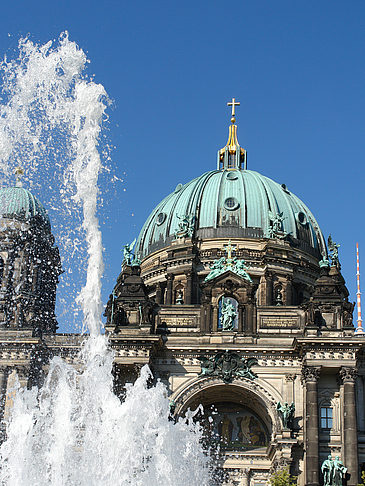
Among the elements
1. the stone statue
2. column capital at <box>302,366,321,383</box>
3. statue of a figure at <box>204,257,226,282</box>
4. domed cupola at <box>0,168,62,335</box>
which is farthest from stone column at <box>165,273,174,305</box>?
the stone statue

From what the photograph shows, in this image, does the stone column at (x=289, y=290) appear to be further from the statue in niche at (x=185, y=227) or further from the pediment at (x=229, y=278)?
the statue in niche at (x=185, y=227)

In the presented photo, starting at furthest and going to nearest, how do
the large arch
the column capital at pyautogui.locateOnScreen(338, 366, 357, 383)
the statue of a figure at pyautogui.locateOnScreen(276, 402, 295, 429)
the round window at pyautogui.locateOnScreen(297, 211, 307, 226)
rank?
the round window at pyautogui.locateOnScreen(297, 211, 307, 226) < the large arch < the column capital at pyautogui.locateOnScreen(338, 366, 357, 383) < the statue of a figure at pyautogui.locateOnScreen(276, 402, 295, 429)

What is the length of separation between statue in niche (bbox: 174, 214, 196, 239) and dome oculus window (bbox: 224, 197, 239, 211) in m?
2.73

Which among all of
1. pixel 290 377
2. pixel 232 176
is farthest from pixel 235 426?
pixel 232 176

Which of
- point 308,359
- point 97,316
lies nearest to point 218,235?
point 308,359

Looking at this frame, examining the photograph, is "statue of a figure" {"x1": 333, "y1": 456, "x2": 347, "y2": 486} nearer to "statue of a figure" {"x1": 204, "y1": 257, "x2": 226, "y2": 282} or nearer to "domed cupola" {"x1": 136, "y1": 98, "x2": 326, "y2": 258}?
"statue of a figure" {"x1": 204, "y1": 257, "x2": 226, "y2": 282}

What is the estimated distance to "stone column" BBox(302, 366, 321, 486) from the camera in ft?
156

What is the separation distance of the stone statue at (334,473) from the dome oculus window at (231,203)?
943 inches

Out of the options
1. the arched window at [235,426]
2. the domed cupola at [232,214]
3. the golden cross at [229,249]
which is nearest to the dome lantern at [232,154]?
the domed cupola at [232,214]

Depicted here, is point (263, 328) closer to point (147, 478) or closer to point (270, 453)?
point (270, 453)

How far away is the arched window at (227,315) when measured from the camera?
5347 cm

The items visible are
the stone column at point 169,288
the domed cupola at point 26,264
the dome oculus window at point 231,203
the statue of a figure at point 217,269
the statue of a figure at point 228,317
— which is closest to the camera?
the statue of a figure at point 228,317

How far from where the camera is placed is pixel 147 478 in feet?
110

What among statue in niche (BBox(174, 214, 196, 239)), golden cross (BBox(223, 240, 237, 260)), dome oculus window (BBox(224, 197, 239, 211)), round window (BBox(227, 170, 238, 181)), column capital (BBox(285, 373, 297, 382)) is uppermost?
round window (BBox(227, 170, 238, 181))
